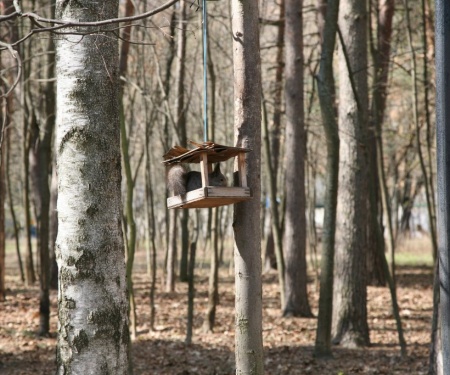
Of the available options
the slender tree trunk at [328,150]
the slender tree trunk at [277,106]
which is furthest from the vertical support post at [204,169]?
the slender tree trunk at [277,106]

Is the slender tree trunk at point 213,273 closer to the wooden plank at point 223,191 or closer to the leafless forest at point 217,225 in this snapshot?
the leafless forest at point 217,225

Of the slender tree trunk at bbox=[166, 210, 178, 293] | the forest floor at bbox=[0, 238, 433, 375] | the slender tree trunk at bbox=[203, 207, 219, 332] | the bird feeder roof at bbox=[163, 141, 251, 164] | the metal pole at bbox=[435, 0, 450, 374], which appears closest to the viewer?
the metal pole at bbox=[435, 0, 450, 374]

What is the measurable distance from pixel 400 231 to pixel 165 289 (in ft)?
67.5

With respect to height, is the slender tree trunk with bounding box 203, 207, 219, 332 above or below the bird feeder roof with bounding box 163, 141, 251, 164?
below

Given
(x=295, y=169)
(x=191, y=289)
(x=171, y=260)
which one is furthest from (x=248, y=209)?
(x=171, y=260)

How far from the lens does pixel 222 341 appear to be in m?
10.3

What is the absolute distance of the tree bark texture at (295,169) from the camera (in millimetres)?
12500

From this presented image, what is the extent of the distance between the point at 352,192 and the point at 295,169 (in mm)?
2710

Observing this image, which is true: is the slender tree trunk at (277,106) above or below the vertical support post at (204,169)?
above

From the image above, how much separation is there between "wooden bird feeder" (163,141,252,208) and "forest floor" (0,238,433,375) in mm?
3403

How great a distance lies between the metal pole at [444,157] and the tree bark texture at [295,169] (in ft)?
29.8

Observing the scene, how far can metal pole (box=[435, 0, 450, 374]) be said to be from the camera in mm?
3238

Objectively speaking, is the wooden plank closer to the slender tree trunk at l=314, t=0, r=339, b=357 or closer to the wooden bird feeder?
the wooden bird feeder

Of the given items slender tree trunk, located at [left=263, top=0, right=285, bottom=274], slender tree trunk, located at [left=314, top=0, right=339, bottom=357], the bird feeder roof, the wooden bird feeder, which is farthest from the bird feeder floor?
slender tree trunk, located at [left=263, top=0, right=285, bottom=274]
